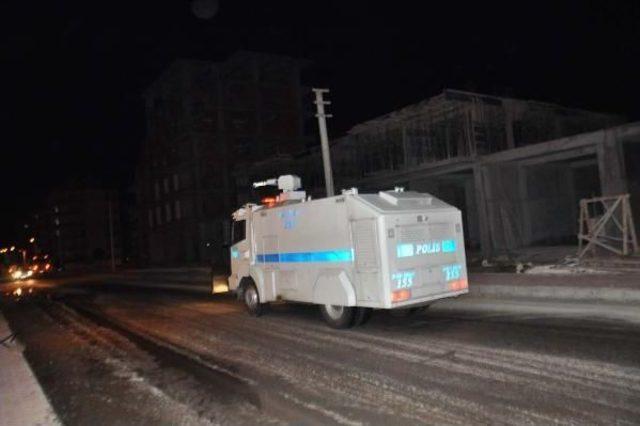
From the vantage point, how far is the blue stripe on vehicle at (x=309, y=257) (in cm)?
1056

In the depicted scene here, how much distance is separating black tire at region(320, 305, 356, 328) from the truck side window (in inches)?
138

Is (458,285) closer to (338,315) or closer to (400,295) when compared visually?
(400,295)

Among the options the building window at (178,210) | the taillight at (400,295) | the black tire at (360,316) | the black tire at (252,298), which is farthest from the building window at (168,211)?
the taillight at (400,295)

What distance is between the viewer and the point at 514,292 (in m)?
14.1

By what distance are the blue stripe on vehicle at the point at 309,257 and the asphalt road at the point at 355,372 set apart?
1368 millimetres

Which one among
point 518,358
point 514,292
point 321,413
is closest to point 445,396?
point 321,413

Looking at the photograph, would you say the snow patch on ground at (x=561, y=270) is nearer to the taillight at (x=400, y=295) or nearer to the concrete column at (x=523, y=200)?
the taillight at (x=400, y=295)

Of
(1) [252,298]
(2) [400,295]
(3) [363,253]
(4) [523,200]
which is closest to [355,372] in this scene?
(2) [400,295]

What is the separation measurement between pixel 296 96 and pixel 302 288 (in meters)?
52.3

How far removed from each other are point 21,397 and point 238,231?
7.16 m

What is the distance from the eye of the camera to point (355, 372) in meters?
7.66

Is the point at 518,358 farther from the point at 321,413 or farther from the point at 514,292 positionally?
the point at 514,292

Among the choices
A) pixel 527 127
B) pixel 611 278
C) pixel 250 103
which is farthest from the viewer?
pixel 250 103

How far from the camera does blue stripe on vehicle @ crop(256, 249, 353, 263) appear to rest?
10563 mm
